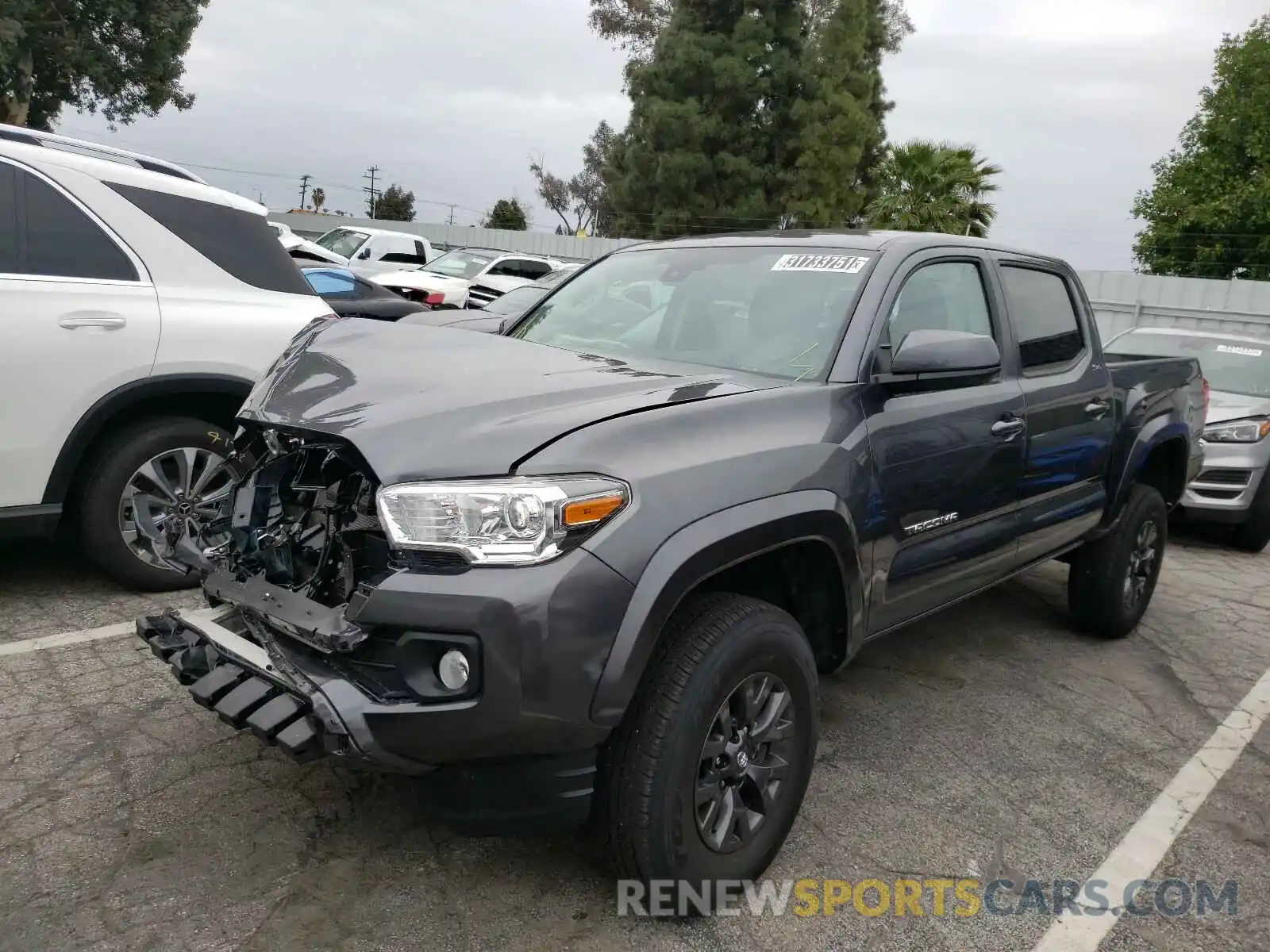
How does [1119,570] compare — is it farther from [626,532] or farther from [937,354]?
[626,532]

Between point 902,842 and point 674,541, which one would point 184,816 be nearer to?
point 674,541

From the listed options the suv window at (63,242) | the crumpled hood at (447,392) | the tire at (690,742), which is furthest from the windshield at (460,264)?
the tire at (690,742)

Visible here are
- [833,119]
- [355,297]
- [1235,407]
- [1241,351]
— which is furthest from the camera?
[833,119]

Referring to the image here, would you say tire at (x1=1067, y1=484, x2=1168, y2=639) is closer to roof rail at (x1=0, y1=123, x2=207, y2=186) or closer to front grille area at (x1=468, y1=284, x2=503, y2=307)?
roof rail at (x1=0, y1=123, x2=207, y2=186)

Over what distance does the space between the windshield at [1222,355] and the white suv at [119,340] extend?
259 inches

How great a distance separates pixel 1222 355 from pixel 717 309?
258 inches

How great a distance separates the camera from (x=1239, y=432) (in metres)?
7.37

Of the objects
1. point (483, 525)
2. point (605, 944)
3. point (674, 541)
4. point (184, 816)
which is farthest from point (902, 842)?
point (184, 816)

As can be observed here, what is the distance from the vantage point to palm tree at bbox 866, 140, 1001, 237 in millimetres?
28234

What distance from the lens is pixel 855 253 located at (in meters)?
3.40

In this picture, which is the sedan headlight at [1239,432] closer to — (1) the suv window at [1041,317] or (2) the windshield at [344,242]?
(1) the suv window at [1041,317]

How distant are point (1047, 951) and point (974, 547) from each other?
1378mm

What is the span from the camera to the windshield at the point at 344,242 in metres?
21.5

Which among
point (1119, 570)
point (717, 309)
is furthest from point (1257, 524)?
point (717, 309)
